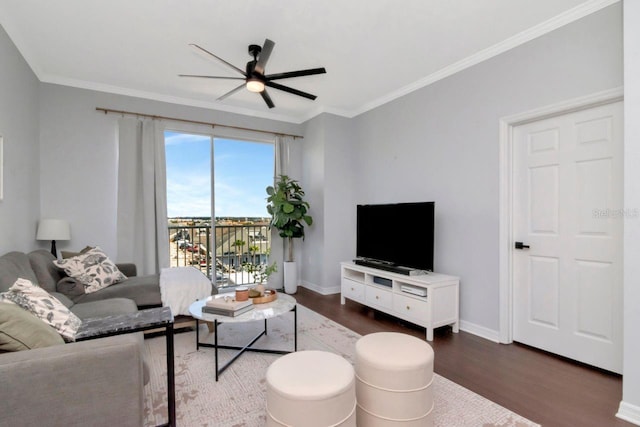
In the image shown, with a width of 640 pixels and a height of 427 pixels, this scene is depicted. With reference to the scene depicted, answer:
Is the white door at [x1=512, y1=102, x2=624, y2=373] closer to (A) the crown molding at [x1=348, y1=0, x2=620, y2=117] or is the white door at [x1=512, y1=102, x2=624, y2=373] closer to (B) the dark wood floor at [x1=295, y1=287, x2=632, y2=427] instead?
(B) the dark wood floor at [x1=295, y1=287, x2=632, y2=427]

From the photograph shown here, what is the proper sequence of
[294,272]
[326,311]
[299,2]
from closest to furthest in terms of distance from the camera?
[299,2], [326,311], [294,272]

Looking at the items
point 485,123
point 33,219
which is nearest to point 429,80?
point 485,123

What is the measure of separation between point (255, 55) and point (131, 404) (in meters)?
2.88

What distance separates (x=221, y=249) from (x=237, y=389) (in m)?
3.03

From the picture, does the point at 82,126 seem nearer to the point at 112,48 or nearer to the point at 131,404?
the point at 112,48

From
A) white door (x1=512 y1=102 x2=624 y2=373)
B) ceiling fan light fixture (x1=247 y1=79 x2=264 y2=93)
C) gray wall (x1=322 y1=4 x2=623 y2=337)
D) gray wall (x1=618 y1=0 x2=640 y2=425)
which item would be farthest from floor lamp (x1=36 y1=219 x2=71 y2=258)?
gray wall (x1=618 y1=0 x2=640 y2=425)

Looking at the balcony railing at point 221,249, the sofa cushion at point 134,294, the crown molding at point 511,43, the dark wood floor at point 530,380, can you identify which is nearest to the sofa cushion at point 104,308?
the sofa cushion at point 134,294

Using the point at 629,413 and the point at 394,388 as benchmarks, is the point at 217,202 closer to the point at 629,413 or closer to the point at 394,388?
the point at 394,388

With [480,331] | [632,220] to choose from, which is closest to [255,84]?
[632,220]

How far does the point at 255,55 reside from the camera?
303 cm

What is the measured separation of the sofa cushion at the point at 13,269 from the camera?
203 centimetres

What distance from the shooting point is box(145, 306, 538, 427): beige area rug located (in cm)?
185

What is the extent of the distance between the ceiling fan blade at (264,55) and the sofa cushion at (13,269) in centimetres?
238

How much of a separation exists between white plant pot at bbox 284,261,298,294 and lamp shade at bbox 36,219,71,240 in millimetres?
2814
